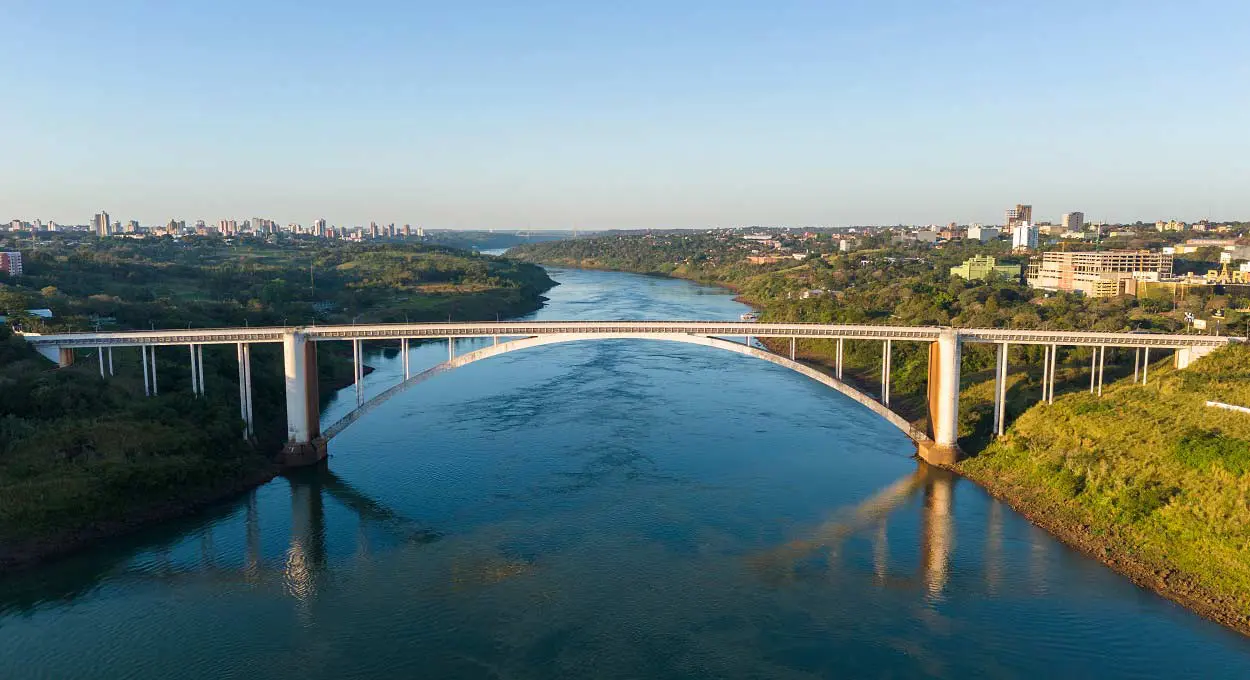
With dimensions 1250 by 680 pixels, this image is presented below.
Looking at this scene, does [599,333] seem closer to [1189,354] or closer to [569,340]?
[569,340]

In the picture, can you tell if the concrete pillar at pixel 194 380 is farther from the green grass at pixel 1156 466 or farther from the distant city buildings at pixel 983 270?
the distant city buildings at pixel 983 270

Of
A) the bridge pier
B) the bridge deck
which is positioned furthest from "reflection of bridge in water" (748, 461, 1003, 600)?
the bridge pier

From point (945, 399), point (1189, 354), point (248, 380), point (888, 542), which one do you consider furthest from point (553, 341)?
point (1189, 354)

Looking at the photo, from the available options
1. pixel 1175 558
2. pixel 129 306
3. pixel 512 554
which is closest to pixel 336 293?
pixel 129 306

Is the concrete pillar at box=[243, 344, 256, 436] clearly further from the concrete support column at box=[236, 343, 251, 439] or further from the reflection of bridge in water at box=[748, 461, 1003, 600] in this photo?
the reflection of bridge in water at box=[748, 461, 1003, 600]

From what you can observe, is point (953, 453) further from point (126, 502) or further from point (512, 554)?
point (126, 502)

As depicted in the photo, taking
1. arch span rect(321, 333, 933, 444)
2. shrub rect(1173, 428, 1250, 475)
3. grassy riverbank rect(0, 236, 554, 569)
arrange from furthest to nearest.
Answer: arch span rect(321, 333, 933, 444)
grassy riverbank rect(0, 236, 554, 569)
shrub rect(1173, 428, 1250, 475)
